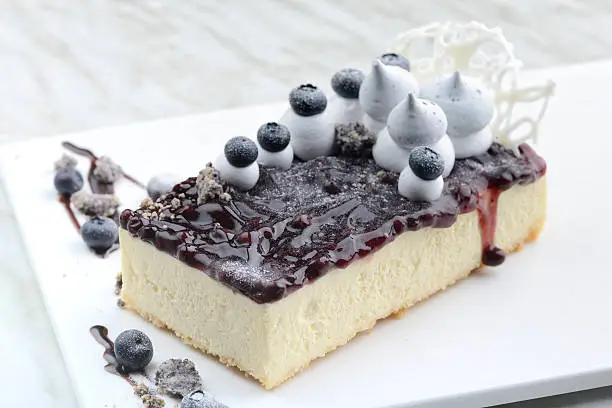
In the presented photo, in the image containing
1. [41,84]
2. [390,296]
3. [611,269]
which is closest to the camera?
[390,296]

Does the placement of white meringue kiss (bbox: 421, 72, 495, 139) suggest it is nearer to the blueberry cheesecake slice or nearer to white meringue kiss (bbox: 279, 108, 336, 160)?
the blueberry cheesecake slice

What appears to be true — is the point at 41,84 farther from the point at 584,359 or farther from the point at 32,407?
the point at 584,359

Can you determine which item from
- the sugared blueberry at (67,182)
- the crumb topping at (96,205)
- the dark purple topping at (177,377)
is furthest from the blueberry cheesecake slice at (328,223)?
the sugared blueberry at (67,182)

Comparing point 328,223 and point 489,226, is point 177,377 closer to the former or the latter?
point 328,223

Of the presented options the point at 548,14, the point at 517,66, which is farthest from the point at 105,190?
the point at 548,14

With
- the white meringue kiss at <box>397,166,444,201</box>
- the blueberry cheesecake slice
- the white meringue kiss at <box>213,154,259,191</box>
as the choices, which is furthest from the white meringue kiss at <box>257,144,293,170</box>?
the white meringue kiss at <box>397,166,444,201</box>

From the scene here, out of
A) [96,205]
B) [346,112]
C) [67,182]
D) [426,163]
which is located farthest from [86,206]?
[426,163]

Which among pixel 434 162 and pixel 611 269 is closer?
pixel 434 162
